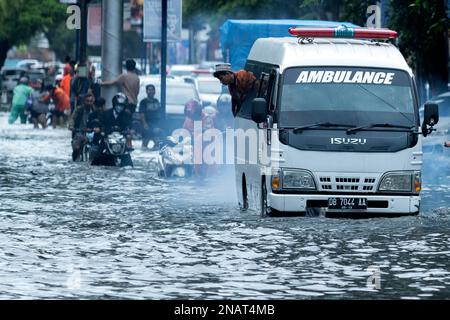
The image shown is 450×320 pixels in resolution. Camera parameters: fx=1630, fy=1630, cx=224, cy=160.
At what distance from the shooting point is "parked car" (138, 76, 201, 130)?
41.2 m

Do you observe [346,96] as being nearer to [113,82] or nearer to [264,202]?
[264,202]

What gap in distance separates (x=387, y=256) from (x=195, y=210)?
19.4ft

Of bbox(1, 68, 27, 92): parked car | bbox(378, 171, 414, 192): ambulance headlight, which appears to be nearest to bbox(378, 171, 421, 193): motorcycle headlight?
bbox(378, 171, 414, 192): ambulance headlight

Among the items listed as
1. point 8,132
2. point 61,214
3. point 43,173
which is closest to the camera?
point 61,214

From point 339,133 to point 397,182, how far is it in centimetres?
89

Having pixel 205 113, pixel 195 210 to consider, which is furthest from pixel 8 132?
pixel 195 210

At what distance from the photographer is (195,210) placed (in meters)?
21.2

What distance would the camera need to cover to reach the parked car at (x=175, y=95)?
41188 millimetres

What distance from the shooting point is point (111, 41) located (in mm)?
37250

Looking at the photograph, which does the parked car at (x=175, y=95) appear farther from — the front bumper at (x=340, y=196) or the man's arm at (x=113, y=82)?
the front bumper at (x=340, y=196)

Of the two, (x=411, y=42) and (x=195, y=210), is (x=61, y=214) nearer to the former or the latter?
(x=195, y=210)

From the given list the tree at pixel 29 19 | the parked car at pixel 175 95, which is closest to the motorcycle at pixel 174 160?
the parked car at pixel 175 95

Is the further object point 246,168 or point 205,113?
point 205,113
